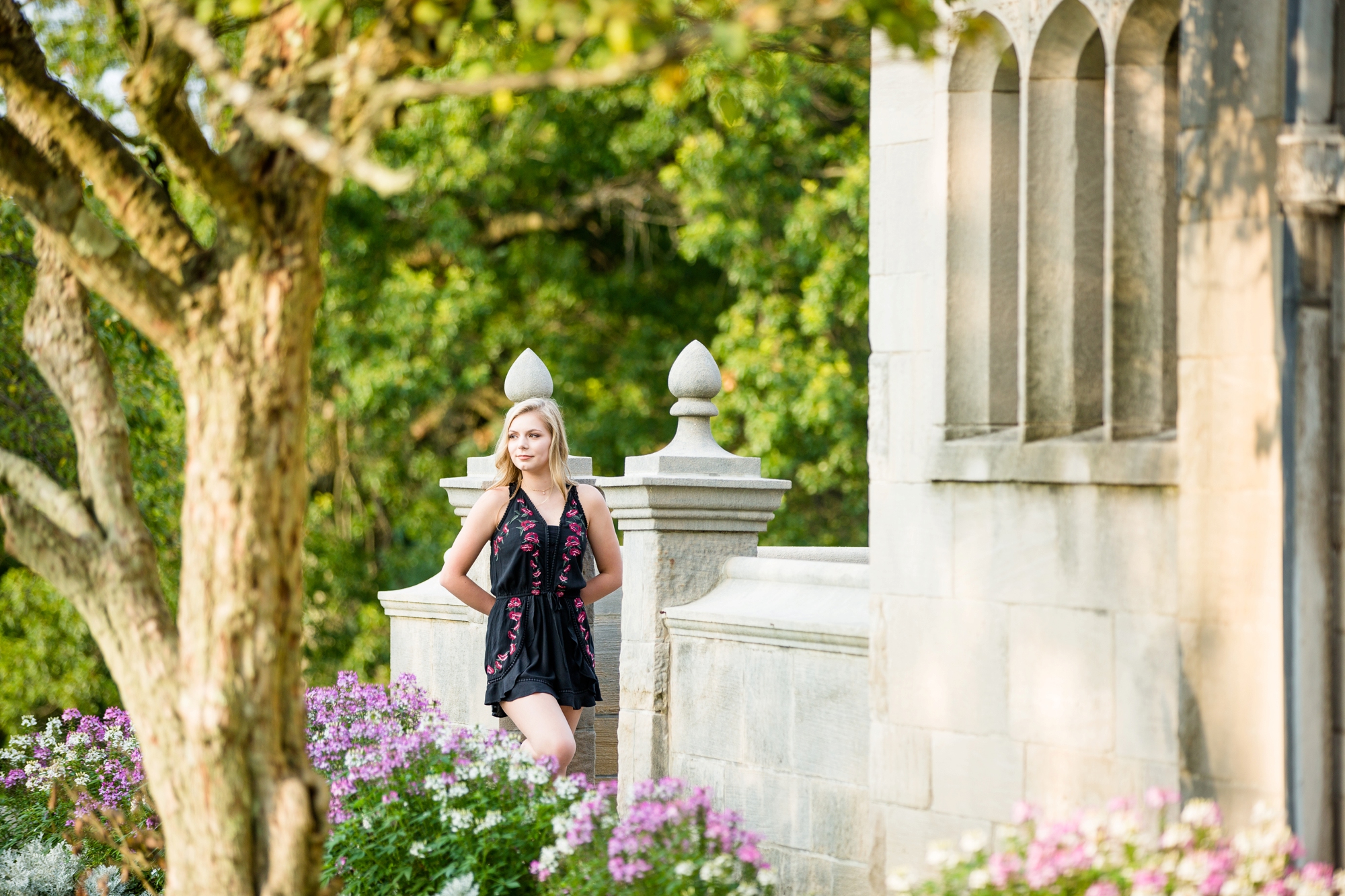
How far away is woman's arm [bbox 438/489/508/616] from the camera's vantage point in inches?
239

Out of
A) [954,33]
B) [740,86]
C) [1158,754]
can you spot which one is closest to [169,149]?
[954,33]

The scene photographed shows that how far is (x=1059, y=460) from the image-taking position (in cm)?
461

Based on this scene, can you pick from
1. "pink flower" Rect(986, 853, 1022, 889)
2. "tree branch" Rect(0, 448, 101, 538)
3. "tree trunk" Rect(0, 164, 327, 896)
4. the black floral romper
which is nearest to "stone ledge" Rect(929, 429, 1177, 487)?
"pink flower" Rect(986, 853, 1022, 889)

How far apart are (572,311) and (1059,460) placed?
42.3 ft

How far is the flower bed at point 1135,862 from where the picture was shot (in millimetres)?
3607

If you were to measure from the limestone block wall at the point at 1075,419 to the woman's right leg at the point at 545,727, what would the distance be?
124cm

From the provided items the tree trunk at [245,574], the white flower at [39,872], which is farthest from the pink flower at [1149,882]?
the white flower at [39,872]

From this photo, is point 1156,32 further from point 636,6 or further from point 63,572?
point 63,572

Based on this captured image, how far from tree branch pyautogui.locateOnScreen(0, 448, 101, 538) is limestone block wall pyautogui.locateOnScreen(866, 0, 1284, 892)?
2589 mm

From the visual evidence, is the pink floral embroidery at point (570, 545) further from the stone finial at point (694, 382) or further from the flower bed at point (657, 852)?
the flower bed at point (657, 852)

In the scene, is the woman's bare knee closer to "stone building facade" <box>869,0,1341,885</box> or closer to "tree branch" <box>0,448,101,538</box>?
"stone building facade" <box>869,0,1341,885</box>

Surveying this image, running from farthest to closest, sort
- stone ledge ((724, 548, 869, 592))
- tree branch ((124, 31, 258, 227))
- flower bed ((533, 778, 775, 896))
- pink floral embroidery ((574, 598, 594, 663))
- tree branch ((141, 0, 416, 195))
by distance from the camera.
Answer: pink floral embroidery ((574, 598, 594, 663)), stone ledge ((724, 548, 869, 592)), flower bed ((533, 778, 775, 896)), tree branch ((124, 31, 258, 227)), tree branch ((141, 0, 416, 195))

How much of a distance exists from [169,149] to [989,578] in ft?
9.05

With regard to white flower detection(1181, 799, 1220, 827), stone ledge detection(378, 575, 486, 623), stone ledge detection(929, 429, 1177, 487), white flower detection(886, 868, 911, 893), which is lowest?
white flower detection(886, 868, 911, 893)
